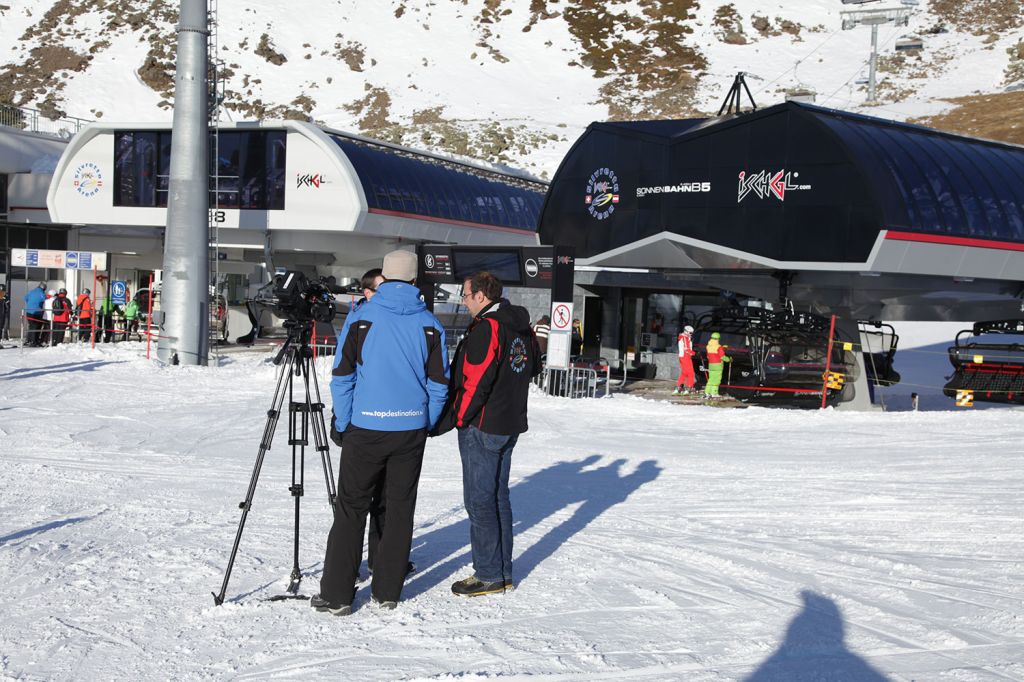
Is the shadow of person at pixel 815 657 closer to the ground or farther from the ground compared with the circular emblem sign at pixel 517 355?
closer to the ground

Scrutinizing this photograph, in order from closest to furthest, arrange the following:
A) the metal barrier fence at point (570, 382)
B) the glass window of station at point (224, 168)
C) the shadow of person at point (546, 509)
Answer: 1. the shadow of person at point (546, 509)
2. the metal barrier fence at point (570, 382)
3. the glass window of station at point (224, 168)

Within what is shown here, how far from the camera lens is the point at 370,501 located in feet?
18.2

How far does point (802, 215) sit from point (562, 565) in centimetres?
1580

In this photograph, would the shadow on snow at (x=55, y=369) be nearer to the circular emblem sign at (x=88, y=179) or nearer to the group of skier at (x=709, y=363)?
the group of skier at (x=709, y=363)

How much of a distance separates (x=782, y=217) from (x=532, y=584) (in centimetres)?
1641

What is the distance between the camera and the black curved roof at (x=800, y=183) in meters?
20.5

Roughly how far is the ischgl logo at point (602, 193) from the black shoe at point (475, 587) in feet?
63.0

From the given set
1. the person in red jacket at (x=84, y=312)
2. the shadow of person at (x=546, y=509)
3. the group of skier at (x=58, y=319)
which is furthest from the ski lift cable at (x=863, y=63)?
the shadow of person at (x=546, y=509)

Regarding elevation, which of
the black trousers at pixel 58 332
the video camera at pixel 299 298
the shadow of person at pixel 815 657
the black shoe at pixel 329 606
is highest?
the video camera at pixel 299 298

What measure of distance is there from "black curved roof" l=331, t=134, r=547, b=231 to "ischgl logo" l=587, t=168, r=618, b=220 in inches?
251

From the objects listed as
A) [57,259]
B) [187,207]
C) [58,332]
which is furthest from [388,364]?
[57,259]

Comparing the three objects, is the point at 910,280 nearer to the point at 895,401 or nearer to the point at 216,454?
the point at 895,401

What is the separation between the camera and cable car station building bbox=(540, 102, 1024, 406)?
20531mm

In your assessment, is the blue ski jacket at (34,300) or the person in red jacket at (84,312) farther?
the person in red jacket at (84,312)
